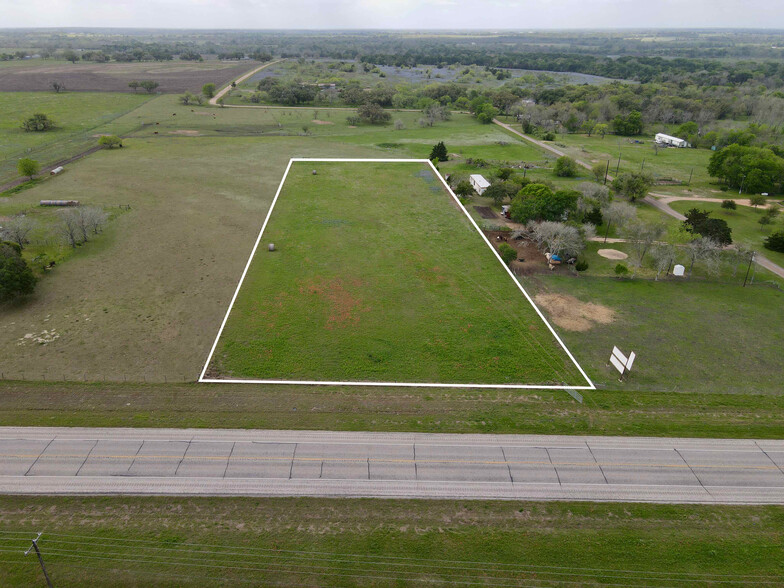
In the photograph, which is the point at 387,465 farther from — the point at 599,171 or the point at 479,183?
the point at 599,171

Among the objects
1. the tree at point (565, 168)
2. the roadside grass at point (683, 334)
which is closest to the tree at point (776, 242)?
the roadside grass at point (683, 334)

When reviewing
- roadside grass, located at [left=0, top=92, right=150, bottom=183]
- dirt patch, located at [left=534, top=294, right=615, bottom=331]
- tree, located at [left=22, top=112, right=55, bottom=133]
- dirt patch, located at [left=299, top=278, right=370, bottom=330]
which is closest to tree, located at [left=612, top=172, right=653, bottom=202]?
dirt patch, located at [left=534, top=294, right=615, bottom=331]

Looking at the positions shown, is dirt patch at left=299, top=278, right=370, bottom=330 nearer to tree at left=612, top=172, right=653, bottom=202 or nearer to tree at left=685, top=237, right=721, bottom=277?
tree at left=685, top=237, right=721, bottom=277

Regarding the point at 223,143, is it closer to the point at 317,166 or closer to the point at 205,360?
the point at 317,166

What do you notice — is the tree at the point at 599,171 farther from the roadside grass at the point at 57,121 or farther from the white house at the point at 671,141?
the roadside grass at the point at 57,121

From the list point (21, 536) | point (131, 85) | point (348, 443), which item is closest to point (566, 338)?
point (348, 443)
